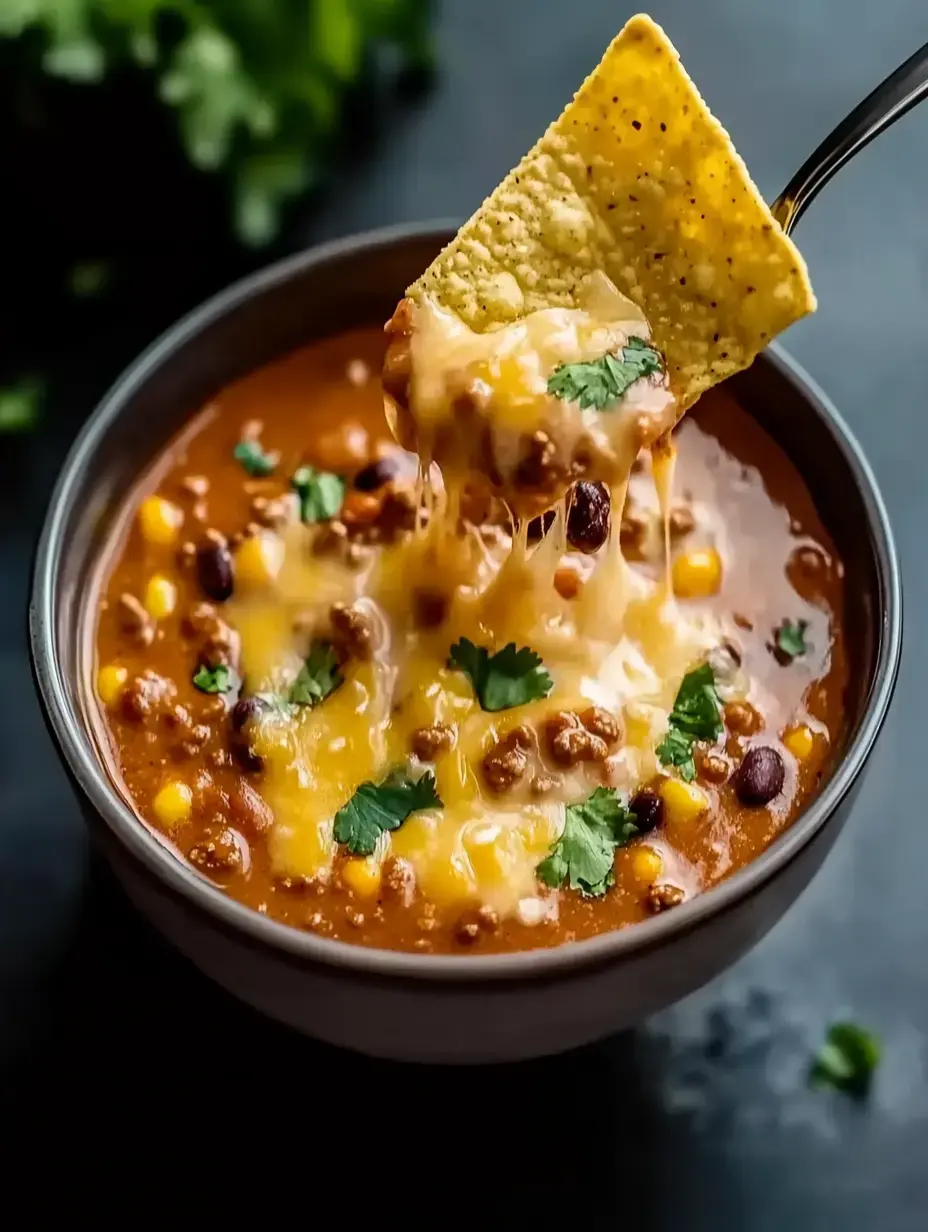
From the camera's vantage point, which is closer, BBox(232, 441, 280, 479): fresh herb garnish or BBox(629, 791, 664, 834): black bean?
BBox(629, 791, 664, 834): black bean

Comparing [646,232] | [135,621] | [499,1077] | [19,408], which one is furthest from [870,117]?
[19,408]

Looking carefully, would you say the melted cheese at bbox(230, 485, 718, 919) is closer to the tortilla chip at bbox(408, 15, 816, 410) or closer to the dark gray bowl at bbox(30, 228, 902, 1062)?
the dark gray bowl at bbox(30, 228, 902, 1062)

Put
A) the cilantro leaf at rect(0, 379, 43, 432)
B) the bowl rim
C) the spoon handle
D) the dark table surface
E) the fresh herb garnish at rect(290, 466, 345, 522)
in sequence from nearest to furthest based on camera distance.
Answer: the bowl rim
the spoon handle
the dark table surface
the fresh herb garnish at rect(290, 466, 345, 522)
the cilantro leaf at rect(0, 379, 43, 432)

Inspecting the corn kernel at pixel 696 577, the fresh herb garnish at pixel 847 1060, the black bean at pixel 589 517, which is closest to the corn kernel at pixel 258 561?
the black bean at pixel 589 517

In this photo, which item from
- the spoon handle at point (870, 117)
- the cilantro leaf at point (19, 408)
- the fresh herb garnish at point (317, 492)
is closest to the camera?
the spoon handle at point (870, 117)

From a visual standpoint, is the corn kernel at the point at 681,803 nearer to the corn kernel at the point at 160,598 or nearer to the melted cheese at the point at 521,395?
the melted cheese at the point at 521,395

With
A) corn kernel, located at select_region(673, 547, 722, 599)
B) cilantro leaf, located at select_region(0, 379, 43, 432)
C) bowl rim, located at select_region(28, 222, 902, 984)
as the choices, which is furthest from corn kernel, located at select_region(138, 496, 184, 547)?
corn kernel, located at select_region(673, 547, 722, 599)
